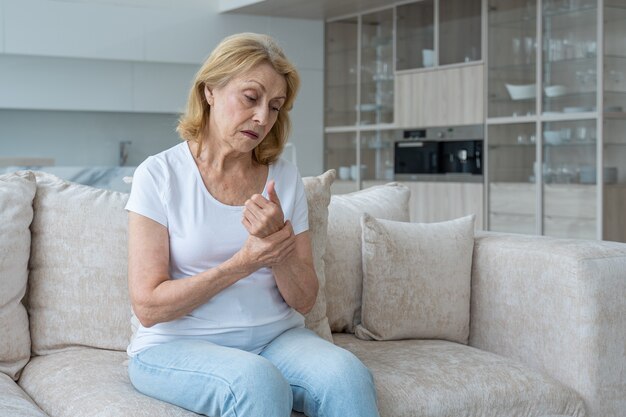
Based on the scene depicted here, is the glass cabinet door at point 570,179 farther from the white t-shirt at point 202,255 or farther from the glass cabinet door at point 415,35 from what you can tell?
the white t-shirt at point 202,255

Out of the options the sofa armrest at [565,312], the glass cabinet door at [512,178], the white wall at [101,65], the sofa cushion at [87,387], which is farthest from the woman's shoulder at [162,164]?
the white wall at [101,65]

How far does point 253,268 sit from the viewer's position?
1875mm

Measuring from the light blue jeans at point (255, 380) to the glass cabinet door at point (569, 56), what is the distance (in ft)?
14.1

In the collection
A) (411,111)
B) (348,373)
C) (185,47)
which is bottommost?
(348,373)

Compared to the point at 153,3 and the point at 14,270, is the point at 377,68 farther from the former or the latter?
the point at 14,270

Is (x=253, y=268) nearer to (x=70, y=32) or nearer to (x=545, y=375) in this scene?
(x=545, y=375)

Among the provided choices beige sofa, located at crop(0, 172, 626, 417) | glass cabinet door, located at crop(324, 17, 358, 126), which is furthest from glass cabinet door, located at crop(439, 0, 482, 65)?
beige sofa, located at crop(0, 172, 626, 417)

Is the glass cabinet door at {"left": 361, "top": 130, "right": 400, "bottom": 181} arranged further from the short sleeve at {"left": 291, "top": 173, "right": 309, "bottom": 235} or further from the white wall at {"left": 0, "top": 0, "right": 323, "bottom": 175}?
the short sleeve at {"left": 291, "top": 173, "right": 309, "bottom": 235}

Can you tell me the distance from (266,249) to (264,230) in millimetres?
41

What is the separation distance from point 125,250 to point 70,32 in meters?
4.97

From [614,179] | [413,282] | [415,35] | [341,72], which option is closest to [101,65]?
[341,72]

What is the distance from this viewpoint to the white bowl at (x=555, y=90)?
19.3 ft

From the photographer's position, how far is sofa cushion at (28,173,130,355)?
221 centimetres

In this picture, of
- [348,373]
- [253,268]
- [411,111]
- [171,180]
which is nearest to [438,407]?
[348,373]
